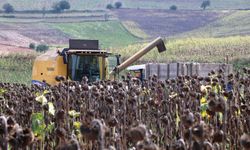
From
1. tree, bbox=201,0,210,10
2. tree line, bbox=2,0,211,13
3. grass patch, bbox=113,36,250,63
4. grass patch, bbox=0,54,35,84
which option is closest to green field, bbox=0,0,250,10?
tree, bbox=201,0,210,10

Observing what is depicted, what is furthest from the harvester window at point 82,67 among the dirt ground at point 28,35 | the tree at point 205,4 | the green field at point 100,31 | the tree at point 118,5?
the tree at point 205,4

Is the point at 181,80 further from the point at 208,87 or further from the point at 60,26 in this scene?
the point at 60,26

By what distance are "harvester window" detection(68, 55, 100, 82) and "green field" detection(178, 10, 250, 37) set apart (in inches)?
2867

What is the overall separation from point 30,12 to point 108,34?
1992cm

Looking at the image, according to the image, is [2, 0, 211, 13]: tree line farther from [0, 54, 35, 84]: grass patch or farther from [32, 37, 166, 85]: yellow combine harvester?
[32, 37, 166, 85]: yellow combine harvester

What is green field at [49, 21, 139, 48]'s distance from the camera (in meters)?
111

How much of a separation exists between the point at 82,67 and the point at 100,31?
297 feet

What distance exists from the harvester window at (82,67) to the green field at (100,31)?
81143 mm

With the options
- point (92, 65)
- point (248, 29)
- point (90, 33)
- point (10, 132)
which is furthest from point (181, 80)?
point (90, 33)

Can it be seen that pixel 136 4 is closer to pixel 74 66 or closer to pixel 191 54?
pixel 191 54

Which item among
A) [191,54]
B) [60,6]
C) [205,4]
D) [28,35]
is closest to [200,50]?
[191,54]

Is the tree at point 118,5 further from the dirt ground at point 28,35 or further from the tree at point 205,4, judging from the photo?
the dirt ground at point 28,35

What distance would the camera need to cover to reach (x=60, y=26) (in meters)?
115

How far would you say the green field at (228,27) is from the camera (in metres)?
104
